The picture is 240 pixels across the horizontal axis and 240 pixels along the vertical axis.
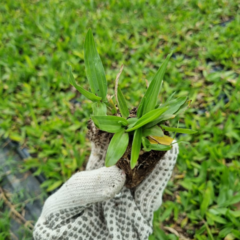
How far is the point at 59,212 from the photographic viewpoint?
104 centimetres

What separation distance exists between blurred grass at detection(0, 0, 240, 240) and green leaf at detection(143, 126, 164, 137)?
74 centimetres

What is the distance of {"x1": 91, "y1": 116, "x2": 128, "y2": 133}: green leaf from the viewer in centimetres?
78

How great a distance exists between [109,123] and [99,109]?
3.0 inches

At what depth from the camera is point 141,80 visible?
204 cm

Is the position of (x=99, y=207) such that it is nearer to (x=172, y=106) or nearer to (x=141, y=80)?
(x=172, y=106)

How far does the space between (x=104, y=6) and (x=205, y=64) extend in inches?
61.5

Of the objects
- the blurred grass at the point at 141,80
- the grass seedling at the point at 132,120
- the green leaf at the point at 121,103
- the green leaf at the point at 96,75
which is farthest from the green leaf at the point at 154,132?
the blurred grass at the point at 141,80

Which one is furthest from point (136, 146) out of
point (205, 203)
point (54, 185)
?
point (54, 185)

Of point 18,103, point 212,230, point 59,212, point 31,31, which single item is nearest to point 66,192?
point 59,212

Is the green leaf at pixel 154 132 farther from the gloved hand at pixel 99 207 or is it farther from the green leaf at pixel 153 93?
the gloved hand at pixel 99 207

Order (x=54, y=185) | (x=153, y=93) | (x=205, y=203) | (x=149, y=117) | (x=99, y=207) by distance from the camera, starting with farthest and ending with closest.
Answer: (x=54, y=185) → (x=205, y=203) → (x=99, y=207) → (x=153, y=93) → (x=149, y=117)

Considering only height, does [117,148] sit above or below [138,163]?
above

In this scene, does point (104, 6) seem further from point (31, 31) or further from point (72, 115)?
point (72, 115)

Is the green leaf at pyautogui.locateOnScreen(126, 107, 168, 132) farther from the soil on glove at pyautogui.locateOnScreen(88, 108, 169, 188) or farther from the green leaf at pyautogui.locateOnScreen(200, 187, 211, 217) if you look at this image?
the green leaf at pyautogui.locateOnScreen(200, 187, 211, 217)
